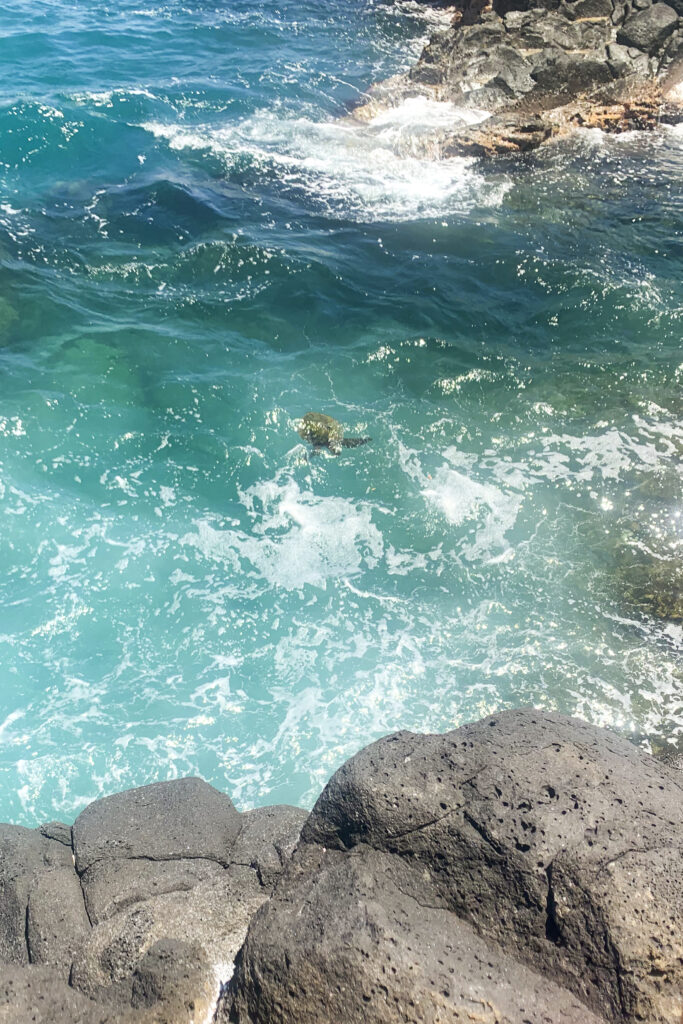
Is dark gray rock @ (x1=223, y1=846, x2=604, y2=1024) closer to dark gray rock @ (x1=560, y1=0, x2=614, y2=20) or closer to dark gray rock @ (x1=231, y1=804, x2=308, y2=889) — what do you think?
dark gray rock @ (x1=231, y1=804, x2=308, y2=889)

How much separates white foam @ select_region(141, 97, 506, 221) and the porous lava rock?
12356 mm

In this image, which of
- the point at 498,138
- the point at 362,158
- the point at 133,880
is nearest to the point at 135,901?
the point at 133,880

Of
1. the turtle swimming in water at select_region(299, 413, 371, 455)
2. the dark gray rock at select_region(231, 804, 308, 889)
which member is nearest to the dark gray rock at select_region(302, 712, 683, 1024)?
the dark gray rock at select_region(231, 804, 308, 889)

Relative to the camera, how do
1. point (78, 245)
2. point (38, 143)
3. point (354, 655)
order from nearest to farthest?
point (354, 655) < point (78, 245) < point (38, 143)

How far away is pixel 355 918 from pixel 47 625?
514 centimetres

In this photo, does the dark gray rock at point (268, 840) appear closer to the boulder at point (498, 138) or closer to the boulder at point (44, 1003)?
the boulder at point (44, 1003)

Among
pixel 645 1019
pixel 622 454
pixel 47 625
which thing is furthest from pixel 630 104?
pixel 645 1019

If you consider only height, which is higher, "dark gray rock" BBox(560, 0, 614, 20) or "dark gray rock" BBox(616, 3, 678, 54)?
"dark gray rock" BBox(560, 0, 614, 20)

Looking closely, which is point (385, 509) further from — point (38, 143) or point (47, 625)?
point (38, 143)

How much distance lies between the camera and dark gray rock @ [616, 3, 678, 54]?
61.2 feet

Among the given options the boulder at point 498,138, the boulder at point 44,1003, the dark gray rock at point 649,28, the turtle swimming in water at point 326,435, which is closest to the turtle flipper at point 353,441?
the turtle swimming in water at point 326,435

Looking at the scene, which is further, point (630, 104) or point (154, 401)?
point (630, 104)

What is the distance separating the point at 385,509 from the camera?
923cm

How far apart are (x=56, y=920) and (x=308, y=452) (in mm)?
6360
